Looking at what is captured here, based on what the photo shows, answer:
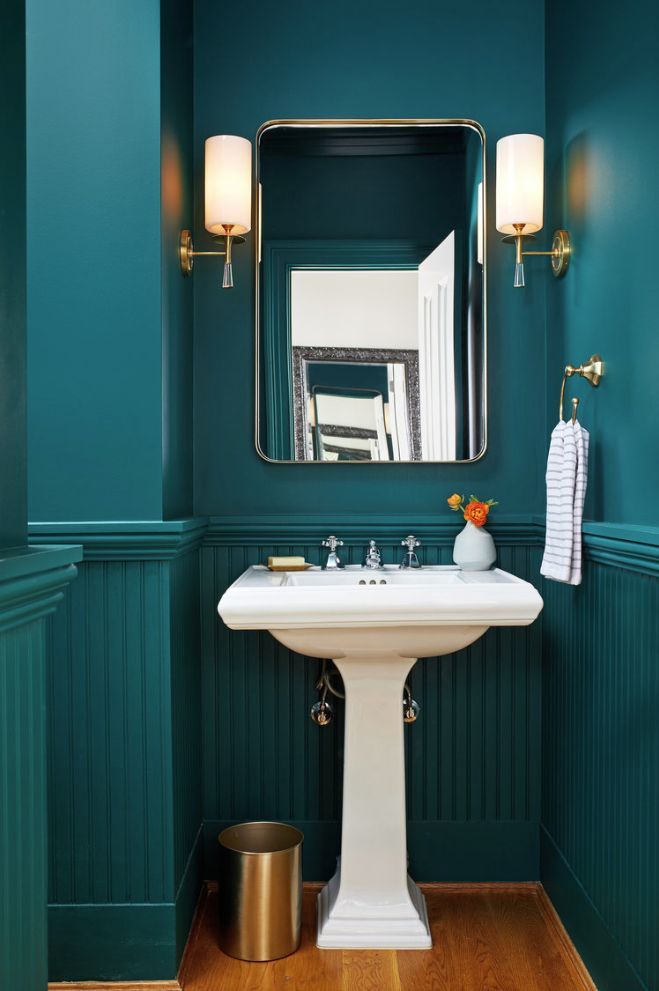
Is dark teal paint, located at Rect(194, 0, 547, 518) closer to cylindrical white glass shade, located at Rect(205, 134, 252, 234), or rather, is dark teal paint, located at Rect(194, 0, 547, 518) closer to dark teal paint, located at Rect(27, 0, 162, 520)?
cylindrical white glass shade, located at Rect(205, 134, 252, 234)

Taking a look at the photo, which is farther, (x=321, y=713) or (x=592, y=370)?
(x=321, y=713)

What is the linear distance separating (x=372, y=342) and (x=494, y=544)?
66 cm

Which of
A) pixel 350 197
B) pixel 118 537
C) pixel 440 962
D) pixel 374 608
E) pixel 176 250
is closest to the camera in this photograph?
pixel 374 608

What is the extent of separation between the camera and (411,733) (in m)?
2.47

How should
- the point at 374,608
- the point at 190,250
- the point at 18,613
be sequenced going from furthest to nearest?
the point at 190,250
the point at 374,608
the point at 18,613

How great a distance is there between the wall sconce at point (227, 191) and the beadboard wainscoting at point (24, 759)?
4.62ft

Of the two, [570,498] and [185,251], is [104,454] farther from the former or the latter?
[570,498]

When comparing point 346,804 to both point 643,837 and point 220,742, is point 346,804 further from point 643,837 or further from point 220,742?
point 643,837

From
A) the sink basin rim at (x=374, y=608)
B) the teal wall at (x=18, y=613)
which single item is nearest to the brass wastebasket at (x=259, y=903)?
the sink basin rim at (x=374, y=608)

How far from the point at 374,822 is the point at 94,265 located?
148 cm

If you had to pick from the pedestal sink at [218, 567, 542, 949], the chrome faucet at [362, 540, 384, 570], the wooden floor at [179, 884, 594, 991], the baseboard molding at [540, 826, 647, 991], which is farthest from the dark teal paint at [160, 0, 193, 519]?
the baseboard molding at [540, 826, 647, 991]

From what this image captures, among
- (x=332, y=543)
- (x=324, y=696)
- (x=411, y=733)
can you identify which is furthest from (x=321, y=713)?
(x=332, y=543)

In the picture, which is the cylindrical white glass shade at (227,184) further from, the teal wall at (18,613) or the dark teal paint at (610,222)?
the teal wall at (18,613)

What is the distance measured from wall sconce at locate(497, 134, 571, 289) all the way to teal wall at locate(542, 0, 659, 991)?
73mm
